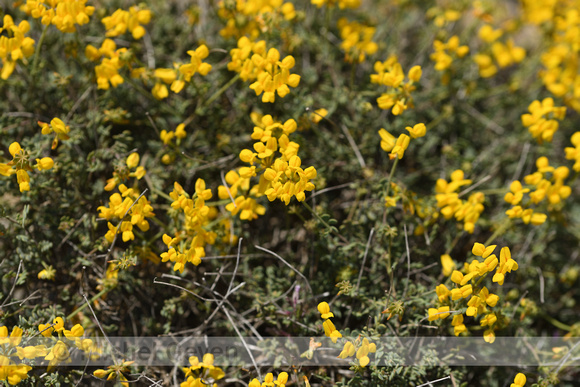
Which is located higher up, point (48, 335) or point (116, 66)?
point (116, 66)

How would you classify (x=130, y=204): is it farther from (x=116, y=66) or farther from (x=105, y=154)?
(x=116, y=66)

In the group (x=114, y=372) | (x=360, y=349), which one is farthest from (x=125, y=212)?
(x=360, y=349)

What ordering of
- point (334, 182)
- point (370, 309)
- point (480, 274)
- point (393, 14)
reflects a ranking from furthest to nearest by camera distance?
point (393, 14) → point (334, 182) → point (370, 309) → point (480, 274)

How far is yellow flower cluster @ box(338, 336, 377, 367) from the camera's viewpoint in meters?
2.52

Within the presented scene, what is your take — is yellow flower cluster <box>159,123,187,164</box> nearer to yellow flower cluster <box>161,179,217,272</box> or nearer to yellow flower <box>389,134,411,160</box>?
yellow flower cluster <box>161,179,217,272</box>

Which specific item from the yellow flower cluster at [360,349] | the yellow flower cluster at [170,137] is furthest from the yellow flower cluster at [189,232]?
the yellow flower cluster at [360,349]

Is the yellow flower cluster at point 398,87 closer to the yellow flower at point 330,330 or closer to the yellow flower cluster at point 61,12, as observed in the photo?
the yellow flower at point 330,330

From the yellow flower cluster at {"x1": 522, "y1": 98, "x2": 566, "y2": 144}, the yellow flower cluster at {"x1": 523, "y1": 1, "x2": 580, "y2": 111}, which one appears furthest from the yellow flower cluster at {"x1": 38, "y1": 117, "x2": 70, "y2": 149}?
the yellow flower cluster at {"x1": 523, "y1": 1, "x2": 580, "y2": 111}

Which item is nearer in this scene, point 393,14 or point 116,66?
point 116,66

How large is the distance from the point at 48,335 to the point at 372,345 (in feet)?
5.90

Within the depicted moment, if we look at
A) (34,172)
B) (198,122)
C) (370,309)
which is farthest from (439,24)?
(34,172)

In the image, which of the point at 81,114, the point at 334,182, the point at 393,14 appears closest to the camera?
the point at 81,114

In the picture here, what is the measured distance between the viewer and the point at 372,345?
2.54 metres

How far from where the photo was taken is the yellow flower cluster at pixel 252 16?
11.2 ft
